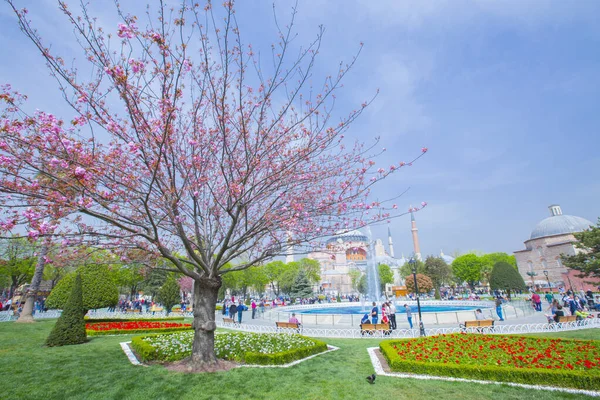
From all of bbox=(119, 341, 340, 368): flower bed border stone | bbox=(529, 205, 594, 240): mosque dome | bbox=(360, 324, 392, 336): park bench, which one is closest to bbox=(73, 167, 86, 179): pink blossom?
bbox=(119, 341, 340, 368): flower bed border stone

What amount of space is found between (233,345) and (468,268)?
2202 inches

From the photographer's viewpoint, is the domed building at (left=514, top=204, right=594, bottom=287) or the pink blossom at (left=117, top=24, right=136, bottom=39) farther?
the domed building at (left=514, top=204, right=594, bottom=287)

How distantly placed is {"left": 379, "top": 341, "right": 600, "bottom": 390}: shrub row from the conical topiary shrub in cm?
1117

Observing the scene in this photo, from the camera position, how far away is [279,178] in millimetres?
7570

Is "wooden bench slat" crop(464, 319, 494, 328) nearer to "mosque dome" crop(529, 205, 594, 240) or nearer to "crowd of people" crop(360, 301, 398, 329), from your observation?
"crowd of people" crop(360, 301, 398, 329)

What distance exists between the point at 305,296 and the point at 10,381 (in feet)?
135

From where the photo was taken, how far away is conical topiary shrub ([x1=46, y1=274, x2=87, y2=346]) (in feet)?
36.0

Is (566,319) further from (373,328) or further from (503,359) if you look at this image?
Result: (503,359)

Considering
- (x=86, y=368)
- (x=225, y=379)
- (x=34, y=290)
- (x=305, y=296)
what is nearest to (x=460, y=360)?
(x=225, y=379)

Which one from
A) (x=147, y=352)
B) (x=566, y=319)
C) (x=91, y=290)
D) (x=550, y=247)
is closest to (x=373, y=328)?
(x=566, y=319)

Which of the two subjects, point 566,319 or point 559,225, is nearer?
point 566,319

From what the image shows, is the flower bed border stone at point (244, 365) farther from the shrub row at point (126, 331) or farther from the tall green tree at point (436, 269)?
the tall green tree at point (436, 269)

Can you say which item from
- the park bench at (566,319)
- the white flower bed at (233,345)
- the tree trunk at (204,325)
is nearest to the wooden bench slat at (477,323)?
the park bench at (566,319)

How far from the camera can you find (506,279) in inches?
1398
